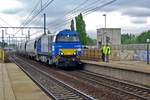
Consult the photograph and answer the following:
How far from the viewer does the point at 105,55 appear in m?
39.1

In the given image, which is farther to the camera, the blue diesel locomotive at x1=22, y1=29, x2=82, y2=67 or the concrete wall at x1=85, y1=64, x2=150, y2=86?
the blue diesel locomotive at x1=22, y1=29, x2=82, y2=67

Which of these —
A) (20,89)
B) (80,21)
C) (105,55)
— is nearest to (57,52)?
(105,55)

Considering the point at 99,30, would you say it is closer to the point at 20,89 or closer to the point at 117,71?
the point at 117,71

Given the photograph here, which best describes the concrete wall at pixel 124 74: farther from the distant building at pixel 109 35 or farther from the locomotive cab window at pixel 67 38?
the distant building at pixel 109 35

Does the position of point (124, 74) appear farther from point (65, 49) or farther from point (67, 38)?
point (67, 38)

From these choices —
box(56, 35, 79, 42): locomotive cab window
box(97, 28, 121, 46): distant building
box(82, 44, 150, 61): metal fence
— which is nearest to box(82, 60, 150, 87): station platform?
box(56, 35, 79, 42): locomotive cab window

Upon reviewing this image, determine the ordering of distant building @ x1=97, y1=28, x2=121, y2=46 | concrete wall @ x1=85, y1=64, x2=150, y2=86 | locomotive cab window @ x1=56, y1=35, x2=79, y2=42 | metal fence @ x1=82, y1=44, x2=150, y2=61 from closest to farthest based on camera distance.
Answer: concrete wall @ x1=85, y1=64, x2=150, y2=86 → locomotive cab window @ x1=56, y1=35, x2=79, y2=42 → metal fence @ x1=82, y1=44, x2=150, y2=61 → distant building @ x1=97, y1=28, x2=121, y2=46

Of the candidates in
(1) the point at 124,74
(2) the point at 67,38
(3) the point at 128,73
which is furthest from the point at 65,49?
(3) the point at 128,73

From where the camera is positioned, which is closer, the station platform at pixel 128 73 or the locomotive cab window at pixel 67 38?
the station platform at pixel 128 73

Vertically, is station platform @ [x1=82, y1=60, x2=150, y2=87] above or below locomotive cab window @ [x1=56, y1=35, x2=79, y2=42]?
below

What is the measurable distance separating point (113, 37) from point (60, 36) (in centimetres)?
4425

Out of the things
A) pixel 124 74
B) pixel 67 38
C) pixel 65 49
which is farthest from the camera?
pixel 67 38

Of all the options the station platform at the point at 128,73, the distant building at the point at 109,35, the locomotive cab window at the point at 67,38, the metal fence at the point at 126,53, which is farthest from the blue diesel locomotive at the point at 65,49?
the distant building at the point at 109,35

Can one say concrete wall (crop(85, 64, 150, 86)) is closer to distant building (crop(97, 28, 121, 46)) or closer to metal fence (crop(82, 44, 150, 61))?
metal fence (crop(82, 44, 150, 61))
